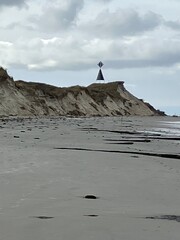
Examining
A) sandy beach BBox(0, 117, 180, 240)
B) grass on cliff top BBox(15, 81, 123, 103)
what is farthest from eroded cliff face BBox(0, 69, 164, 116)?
sandy beach BBox(0, 117, 180, 240)

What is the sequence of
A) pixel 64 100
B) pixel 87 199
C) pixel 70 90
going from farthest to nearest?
pixel 70 90 < pixel 64 100 < pixel 87 199

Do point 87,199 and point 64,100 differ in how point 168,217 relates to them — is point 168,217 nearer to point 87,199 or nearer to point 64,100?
point 87,199

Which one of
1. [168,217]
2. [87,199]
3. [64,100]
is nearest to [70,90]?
[64,100]

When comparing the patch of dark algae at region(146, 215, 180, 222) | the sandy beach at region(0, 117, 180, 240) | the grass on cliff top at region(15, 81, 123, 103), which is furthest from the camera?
the grass on cliff top at region(15, 81, 123, 103)

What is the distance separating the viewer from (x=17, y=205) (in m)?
5.62

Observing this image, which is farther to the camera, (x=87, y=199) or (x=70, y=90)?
(x=70, y=90)

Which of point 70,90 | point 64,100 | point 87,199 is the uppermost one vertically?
point 70,90

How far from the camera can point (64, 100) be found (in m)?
75.8

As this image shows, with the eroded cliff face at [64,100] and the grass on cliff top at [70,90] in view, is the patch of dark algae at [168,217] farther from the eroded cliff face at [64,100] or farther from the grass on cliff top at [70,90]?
the grass on cliff top at [70,90]

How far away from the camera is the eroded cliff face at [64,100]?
2217 inches

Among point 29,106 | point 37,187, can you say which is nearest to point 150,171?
point 37,187

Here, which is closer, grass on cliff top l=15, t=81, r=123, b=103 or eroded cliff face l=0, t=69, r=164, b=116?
eroded cliff face l=0, t=69, r=164, b=116

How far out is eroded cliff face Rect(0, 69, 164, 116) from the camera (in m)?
56.3

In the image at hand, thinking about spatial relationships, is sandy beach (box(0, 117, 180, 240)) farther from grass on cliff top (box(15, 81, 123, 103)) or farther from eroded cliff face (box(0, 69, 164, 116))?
grass on cliff top (box(15, 81, 123, 103))
